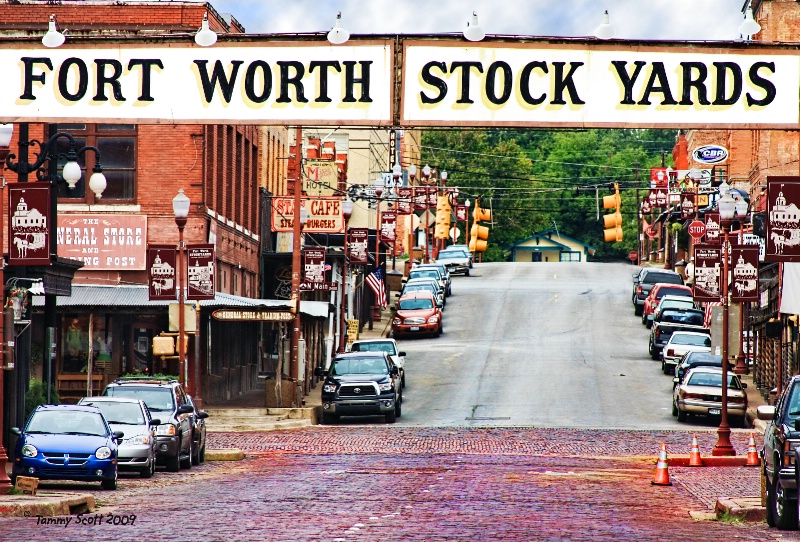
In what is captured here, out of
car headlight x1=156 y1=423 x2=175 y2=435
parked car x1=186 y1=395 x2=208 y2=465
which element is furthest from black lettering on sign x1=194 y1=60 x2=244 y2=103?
parked car x1=186 y1=395 x2=208 y2=465

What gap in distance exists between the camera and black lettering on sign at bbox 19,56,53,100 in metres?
14.9

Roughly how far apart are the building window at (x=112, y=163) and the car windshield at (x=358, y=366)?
370 inches

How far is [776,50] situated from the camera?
14.4 meters

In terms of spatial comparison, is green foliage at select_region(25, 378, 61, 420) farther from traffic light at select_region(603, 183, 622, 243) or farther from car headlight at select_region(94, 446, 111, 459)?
traffic light at select_region(603, 183, 622, 243)

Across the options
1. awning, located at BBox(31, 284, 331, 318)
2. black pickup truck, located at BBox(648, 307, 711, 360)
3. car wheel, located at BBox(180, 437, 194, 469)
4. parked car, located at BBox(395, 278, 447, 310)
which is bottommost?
car wheel, located at BBox(180, 437, 194, 469)

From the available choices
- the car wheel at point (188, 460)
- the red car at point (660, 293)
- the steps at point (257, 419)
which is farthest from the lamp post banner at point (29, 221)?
the red car at point (660, 293)

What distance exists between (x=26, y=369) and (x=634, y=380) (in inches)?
1080

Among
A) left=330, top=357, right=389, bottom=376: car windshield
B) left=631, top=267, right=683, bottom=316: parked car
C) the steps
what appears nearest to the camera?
the steps

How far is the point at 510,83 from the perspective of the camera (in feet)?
46.6

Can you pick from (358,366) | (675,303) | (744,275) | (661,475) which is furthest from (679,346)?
(661,475)

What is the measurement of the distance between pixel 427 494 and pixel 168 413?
7821 mm

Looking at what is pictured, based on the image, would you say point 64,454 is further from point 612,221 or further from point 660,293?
point 612,221

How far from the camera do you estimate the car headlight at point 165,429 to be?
26.0 meters

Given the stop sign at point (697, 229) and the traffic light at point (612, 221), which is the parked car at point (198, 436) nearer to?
the traffic light at point (612, 221)
